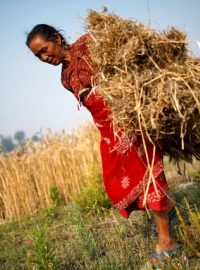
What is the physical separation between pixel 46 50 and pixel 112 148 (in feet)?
3.11

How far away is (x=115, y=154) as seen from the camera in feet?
10.1

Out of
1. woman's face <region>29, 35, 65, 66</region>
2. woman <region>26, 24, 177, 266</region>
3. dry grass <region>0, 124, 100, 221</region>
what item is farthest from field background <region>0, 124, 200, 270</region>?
woman's face <region>29, 35, 65, 66</region>

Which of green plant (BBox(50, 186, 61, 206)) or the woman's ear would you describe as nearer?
the woman's ear

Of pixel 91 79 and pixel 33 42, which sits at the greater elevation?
pixel 33 42

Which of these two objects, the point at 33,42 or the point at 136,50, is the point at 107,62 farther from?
the point at 33,42

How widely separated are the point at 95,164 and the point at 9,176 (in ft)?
5.93

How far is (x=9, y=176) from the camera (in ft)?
25.8

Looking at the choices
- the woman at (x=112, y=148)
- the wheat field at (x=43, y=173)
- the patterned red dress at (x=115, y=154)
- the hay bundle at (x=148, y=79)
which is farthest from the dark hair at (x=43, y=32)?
the wheat field at (x=43, y=173)

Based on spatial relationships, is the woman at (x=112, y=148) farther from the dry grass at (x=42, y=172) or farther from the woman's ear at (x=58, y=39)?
the dry grass at (x=42, y=172)

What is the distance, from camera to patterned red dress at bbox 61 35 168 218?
9.71 feet

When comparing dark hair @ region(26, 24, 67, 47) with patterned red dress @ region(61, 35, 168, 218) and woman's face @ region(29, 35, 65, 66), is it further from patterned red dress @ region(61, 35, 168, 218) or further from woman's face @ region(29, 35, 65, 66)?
patterned red dress @ region(61, 35, 168, 218)

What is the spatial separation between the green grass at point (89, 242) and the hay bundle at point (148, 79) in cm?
102

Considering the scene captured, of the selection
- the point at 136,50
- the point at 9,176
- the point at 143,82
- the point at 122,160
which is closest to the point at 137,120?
the point at 143,82

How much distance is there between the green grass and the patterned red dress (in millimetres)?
473
